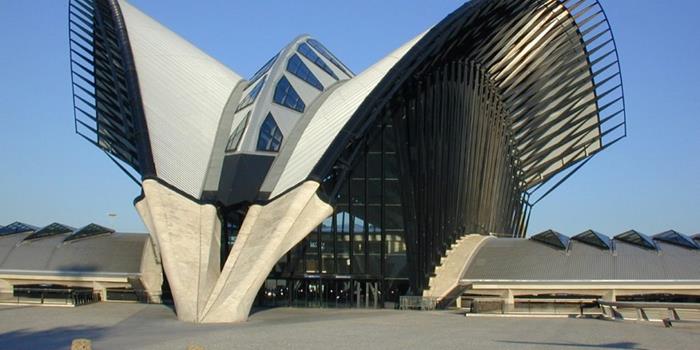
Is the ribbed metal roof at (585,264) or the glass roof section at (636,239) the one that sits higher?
the glass roof section at (636,239)

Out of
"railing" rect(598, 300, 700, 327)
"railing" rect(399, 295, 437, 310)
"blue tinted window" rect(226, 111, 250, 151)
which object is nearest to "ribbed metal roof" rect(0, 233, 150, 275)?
"blue tinted window" rect(226, 111, 250, 151)

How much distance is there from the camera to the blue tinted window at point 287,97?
51250 millimetres

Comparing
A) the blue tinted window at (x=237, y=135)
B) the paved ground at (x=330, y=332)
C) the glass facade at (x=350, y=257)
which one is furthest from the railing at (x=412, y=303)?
the blue tinted window at (x=237, y=135)

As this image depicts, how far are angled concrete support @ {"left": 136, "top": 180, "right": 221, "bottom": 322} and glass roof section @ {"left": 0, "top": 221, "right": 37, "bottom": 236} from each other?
23158 millimetres

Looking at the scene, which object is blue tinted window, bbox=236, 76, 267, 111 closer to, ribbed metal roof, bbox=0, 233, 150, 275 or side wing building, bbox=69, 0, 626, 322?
side wing building, bbox=69, 0, 626, 322

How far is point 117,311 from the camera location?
4388 cm

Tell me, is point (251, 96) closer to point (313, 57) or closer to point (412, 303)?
point (313, 57)

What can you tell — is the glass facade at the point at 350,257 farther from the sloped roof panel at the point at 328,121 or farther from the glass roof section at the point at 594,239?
the glass roof section at the point at 594,239

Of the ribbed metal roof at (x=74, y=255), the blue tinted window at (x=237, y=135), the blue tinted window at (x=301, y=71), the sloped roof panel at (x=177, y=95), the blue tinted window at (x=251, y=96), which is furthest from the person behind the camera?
the ribbed metal roof at (x=74, y=255)

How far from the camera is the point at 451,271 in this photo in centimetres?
5488

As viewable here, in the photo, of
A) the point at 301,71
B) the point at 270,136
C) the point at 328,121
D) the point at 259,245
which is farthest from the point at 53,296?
the point at 301,71

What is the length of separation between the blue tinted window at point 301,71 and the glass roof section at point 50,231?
60.9 ft

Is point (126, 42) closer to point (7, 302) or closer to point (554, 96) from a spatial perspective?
point (7, 302)

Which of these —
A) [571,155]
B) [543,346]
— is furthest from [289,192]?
[571,155]
